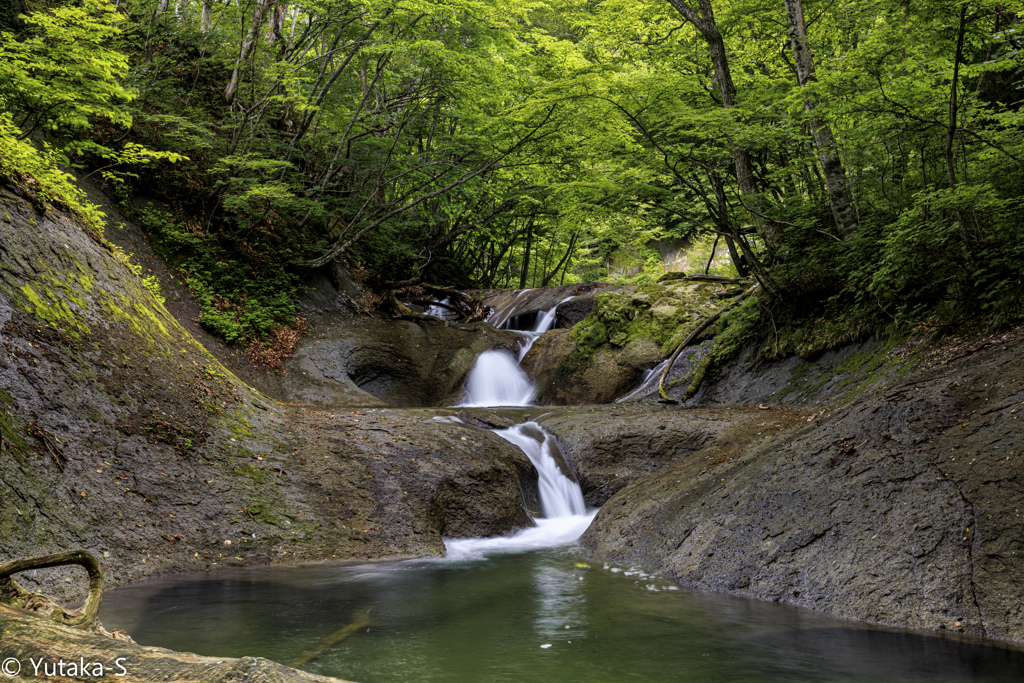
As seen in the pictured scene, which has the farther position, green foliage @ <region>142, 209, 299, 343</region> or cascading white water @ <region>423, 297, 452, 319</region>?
cascading white water @ <region>423, 297, 452, 319</region>

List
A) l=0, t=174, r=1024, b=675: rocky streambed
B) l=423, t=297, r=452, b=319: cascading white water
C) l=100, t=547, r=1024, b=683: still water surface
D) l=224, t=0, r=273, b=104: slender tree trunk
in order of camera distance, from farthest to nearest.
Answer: l=423, t=297, r=452, b=319: cascading white water
l=224, t=0, r=273, b=104: slender tree trunk
l=0, t=174, r=1024, b=675: rocky streambed
l=100, t=547, r=1024, b=683: still water surface

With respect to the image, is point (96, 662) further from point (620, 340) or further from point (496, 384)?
point (496, 384)

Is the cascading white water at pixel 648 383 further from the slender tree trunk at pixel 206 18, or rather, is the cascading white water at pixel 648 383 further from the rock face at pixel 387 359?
the slender tree trunk at pixel 206 18

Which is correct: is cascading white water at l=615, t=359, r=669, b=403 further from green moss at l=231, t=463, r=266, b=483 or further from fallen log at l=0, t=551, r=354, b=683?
fallen log at l=0, t=551, r=354, b=683

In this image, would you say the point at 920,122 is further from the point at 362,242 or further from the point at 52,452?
the point at 362,242

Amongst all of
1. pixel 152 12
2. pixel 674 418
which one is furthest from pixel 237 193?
pixel 674 418

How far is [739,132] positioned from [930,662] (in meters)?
7.16

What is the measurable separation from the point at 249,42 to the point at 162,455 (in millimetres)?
13015

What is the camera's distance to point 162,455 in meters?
6.77

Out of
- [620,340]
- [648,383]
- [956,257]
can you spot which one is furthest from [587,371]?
[956,257]

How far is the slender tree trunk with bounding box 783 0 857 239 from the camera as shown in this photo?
31.8ft

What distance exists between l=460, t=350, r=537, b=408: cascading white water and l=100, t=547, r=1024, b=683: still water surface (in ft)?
29.9

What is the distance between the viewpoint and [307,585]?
6.04m

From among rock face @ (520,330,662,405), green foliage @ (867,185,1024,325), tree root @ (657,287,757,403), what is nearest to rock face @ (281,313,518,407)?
rock face @ (520,330,662,405)
